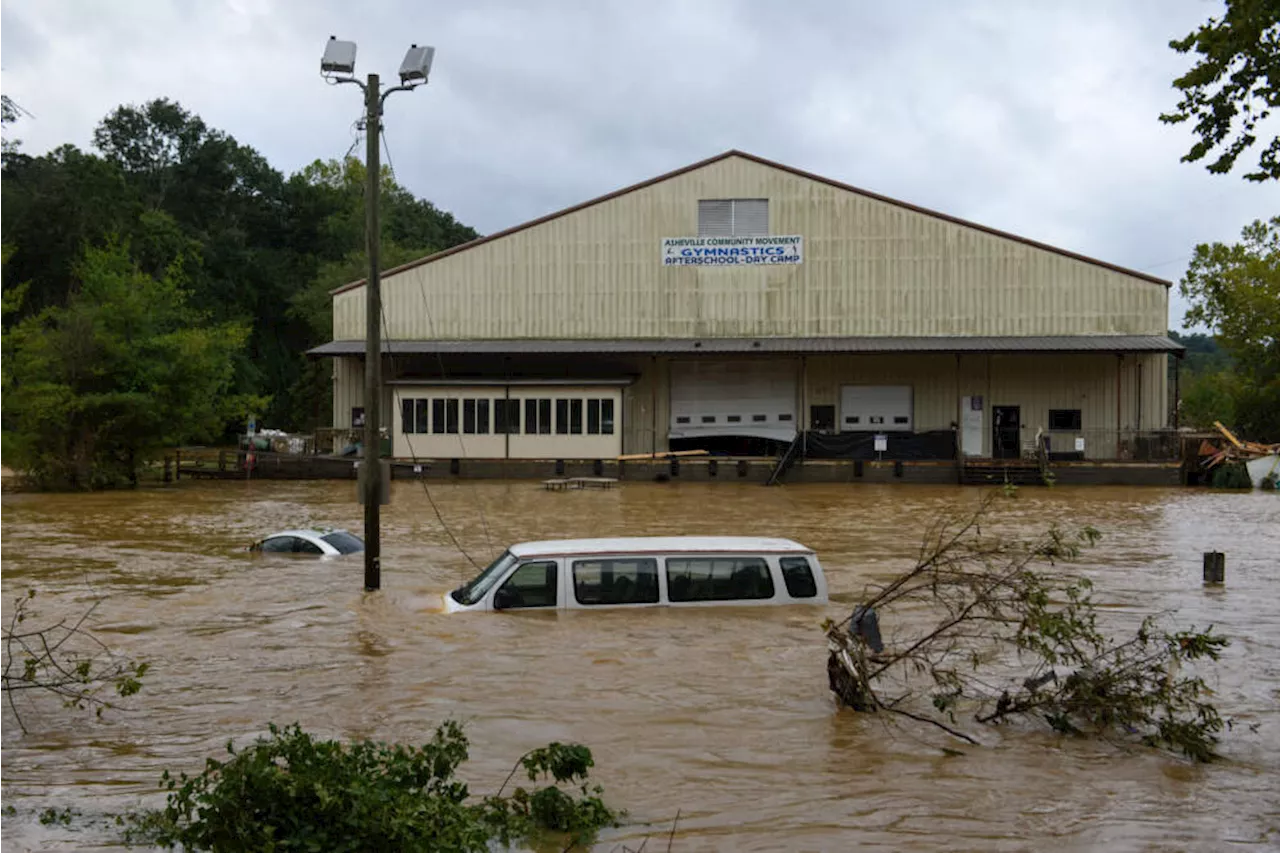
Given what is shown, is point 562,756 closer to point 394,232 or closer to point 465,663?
point 465,663

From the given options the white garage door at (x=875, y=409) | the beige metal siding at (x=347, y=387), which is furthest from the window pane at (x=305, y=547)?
the white garage door at (x=875, y=409)

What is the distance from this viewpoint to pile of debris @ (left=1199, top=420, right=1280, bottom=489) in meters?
43.9

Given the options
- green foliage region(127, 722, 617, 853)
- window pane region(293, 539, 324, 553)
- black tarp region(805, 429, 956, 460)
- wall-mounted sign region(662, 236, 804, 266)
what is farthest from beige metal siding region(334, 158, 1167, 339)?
green foliage region(127, 722, 617, 853)

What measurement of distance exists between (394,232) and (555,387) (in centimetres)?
5098

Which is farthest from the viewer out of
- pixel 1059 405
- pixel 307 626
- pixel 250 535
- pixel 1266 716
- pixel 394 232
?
pixel 394 232

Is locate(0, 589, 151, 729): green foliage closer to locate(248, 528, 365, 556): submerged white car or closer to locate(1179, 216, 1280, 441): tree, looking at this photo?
locate(248, 528, 365, 556): submerged white car

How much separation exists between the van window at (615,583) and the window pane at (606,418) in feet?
112

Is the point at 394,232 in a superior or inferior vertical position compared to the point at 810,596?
superior

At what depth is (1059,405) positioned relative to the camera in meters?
47.9

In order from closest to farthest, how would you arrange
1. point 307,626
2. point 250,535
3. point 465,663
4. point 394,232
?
point 465,663 < point 307,626 < point 250,535 < point 394,232

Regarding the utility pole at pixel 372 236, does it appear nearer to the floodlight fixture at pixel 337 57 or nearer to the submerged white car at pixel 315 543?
the floodlight fixture at pixel 337 57

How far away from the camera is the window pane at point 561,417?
4831 centimetres

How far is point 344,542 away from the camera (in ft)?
73.1

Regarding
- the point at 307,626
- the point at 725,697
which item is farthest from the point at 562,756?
the point at 307,626
